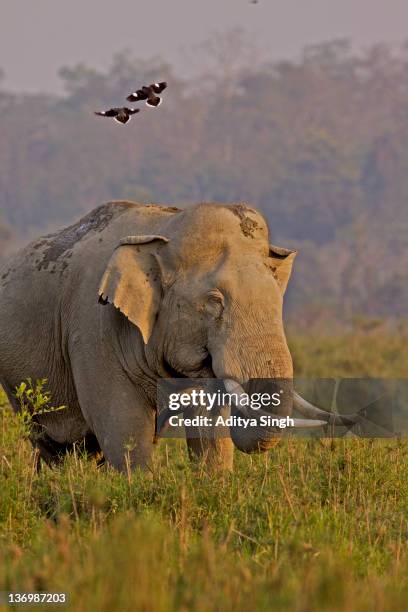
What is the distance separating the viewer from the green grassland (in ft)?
15.7

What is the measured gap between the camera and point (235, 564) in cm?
581

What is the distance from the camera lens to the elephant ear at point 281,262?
8289mm

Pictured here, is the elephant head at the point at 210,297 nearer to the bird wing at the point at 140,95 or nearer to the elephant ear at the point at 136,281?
the elephant ear at the point at 136,281

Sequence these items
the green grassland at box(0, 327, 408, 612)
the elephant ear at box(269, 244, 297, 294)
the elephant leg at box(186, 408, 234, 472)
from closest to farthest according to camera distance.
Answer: the green grassland at box(0, 327, 408, 612)
the elephant leg at box(186, 408, 234, 472)
the elephant ear at box(269, 244, 297, 294)

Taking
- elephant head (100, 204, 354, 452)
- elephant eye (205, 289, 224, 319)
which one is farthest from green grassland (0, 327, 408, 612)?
elephant eye (205, 289, 224, 319)

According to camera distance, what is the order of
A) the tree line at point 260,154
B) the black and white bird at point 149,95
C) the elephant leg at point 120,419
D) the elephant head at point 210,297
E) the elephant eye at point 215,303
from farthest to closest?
the tree line at point 260,154 → the black and white bird at point 149,95 → the elephant leg at point 120,419 → the elephant eye at point 215,303 → the elephant head at point 210,297

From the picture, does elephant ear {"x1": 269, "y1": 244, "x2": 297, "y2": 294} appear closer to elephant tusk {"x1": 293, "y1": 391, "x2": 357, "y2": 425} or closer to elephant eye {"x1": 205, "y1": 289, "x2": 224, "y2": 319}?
elephant eye {"x1": 205, "y1": 289, "x2": 224, "y2": 319}

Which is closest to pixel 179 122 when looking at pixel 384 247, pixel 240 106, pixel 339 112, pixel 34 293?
pixel 240 106

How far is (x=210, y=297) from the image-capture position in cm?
786

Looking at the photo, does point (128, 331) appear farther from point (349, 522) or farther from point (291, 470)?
point (349, 522)

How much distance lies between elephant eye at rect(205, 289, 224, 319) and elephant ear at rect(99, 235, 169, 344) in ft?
1.26

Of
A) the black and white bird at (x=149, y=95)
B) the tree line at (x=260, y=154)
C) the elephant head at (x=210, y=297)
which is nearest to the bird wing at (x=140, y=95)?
the black and white bird at (x=149, y=95)

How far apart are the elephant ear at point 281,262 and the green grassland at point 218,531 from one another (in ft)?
3.03

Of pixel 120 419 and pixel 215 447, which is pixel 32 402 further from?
pixel 215 447
